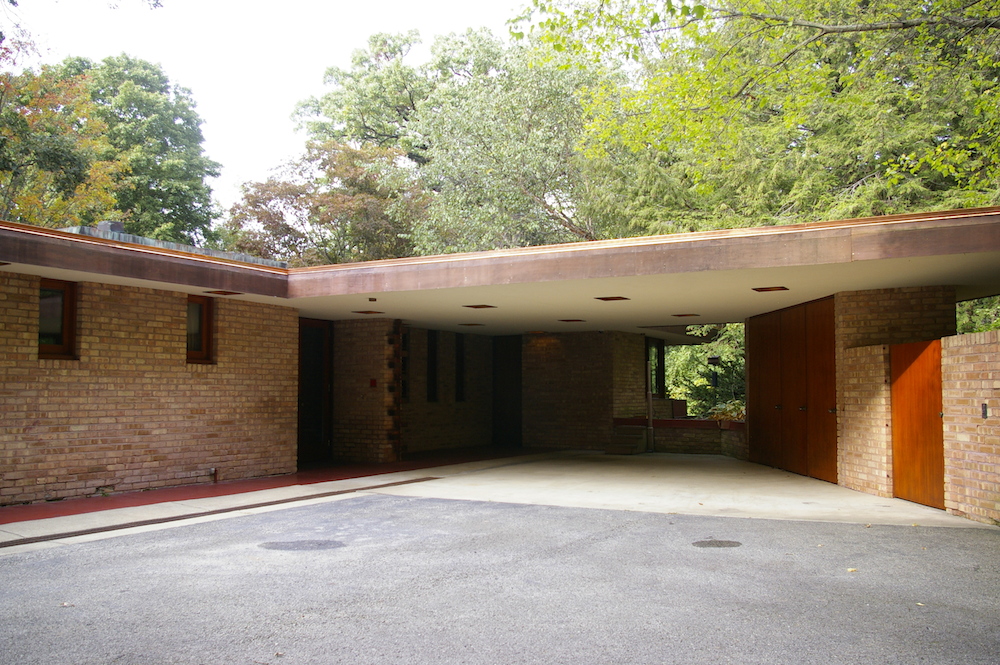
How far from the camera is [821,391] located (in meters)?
10.9

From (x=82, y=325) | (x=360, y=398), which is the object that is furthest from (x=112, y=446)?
(x=360, y=398)

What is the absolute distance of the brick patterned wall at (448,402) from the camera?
52.8 feet

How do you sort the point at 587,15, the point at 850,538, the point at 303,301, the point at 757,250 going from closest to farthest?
the point at 850,538 → the point at 757,250 → the point at 303,301 → the point at 587,15

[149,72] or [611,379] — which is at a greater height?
[149,72]

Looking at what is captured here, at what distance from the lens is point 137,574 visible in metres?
5.61

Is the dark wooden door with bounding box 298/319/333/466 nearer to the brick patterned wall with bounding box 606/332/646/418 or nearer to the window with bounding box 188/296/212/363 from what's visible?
the window with bounding box 188/296/212/363

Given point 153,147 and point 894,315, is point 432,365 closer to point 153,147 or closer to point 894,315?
point 894,315

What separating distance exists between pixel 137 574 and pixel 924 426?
795 centimetres

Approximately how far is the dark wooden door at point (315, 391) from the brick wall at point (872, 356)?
889 centimetres

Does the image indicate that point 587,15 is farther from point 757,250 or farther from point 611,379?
point 611,379

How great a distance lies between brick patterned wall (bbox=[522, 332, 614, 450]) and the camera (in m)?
16.9

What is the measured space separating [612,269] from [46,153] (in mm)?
16893

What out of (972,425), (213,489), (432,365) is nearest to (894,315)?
(972,425)

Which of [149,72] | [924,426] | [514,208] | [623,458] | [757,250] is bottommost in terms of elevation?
[623,458]
